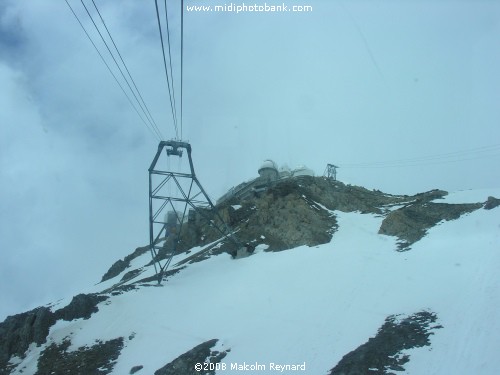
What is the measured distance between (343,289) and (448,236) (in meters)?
10.5

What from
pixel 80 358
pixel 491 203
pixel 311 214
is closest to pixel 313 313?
pixel 80 358

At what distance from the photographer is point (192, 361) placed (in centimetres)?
2133

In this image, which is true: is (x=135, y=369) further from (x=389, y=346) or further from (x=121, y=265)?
(x=121, y=265)

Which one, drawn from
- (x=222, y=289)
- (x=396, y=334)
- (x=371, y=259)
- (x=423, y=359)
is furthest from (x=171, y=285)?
(x=423, y=359)

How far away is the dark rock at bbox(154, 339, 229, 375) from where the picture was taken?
20.7 metres

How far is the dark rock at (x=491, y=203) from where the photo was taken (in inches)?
1459

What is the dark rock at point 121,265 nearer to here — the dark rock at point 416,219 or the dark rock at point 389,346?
the dark rock at point 416,219

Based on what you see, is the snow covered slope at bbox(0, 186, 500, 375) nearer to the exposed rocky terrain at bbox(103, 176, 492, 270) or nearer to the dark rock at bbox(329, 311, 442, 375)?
the dark rock at bbox(329, 311, 442, 375)

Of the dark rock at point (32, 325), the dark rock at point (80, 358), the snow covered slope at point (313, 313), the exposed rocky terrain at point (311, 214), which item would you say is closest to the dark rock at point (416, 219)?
the exposed rocky terrain at point (311, 214)

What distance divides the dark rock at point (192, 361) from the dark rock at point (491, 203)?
25835 mm

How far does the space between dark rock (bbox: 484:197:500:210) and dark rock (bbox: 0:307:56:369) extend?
1286 inches

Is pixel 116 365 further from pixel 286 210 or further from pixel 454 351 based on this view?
pixel 286 210

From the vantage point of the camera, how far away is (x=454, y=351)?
1744 cm

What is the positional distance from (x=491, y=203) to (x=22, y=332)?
115ft
